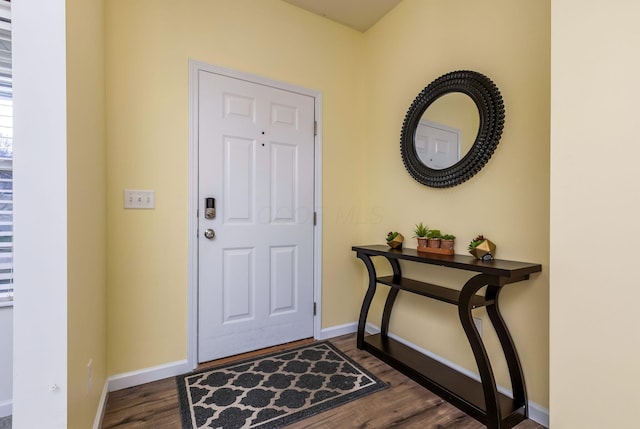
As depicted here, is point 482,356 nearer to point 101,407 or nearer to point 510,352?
point 510,352

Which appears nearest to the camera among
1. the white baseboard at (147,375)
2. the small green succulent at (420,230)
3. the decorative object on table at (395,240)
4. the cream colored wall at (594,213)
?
the cream colored wall at (594,213)

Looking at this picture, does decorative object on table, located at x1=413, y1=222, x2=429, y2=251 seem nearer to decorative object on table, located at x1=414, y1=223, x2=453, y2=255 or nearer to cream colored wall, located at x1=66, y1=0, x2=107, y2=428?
decorative object on table, located at x1=414, y1=223, x2=453, y2=255

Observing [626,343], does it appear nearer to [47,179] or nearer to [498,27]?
[498,27]

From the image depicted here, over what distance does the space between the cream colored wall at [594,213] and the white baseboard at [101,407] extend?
216cm

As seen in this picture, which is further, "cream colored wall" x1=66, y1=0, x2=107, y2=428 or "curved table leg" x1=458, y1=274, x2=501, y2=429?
"curved table leg" x1=458, y1=274, x2=501, y2=429

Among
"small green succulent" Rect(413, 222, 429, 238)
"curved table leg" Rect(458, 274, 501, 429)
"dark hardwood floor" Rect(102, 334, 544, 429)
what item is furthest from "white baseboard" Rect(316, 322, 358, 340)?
"curved table leg" Rect(458, 274, 501, 429)

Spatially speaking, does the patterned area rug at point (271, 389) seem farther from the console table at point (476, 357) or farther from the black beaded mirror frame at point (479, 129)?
the black beaded mirror frame at point (479, 129)

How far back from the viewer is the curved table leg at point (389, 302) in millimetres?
2314

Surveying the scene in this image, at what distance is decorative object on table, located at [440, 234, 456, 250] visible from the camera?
6.28ft

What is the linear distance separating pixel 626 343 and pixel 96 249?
7.76 ft

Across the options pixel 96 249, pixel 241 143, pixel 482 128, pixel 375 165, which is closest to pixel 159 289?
pixel 96 249

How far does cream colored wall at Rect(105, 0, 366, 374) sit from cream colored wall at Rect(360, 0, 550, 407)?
92 cm

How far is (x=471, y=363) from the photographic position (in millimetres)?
1828

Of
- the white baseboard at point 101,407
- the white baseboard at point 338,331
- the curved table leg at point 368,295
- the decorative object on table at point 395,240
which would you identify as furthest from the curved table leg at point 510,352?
the white baseboard at point 101,407
